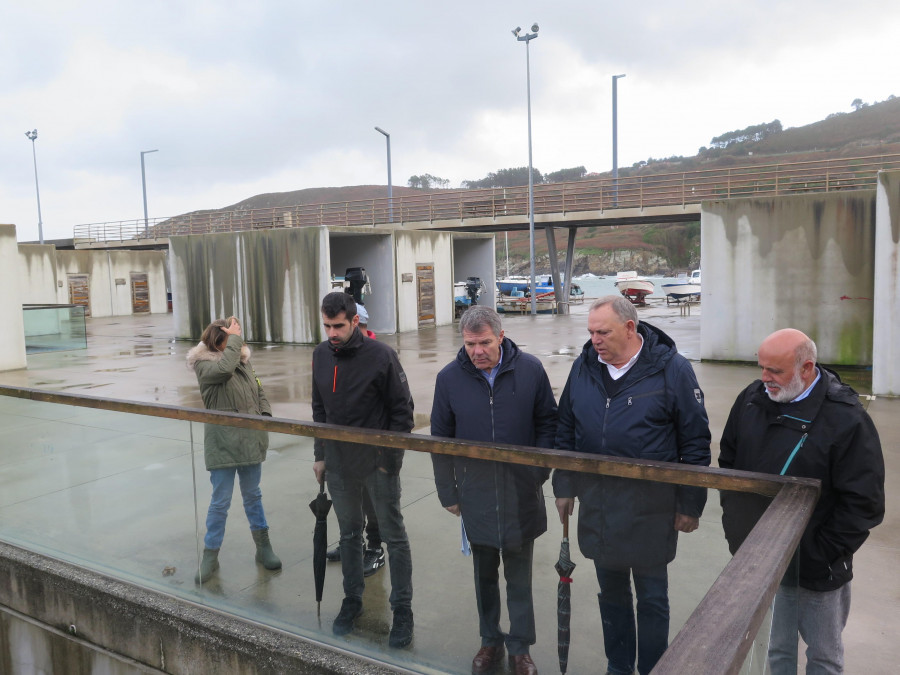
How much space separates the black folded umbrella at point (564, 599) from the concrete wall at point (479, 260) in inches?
999

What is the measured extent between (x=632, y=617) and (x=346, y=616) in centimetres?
142

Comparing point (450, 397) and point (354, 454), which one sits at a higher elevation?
point (450, 397)

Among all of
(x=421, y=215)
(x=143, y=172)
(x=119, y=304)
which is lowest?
(x=119, y=304)

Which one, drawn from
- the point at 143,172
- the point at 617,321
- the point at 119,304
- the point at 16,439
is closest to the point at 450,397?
the point at 617,321

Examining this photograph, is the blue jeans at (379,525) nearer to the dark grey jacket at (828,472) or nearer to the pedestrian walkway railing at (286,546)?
the pedestrian walkway railing at (286,546)

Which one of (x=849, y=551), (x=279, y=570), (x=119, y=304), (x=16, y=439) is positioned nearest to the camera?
(x=849, y=551)

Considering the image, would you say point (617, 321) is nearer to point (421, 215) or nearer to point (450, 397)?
point (450, 397)

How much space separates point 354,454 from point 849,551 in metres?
2.03

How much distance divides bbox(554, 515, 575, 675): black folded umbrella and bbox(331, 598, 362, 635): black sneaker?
1.04 meters

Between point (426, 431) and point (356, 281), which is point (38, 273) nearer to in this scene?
point (356, 281)

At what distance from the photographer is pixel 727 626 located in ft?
5.77

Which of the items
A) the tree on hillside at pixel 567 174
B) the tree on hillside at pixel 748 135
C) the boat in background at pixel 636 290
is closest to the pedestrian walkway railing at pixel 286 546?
the boat in background at pixel 636 290

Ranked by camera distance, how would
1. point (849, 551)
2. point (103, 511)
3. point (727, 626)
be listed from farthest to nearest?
1. point (103, 511)
2. point (849, 551)
3. point (727, 626)

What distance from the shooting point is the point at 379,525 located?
3484 mm
